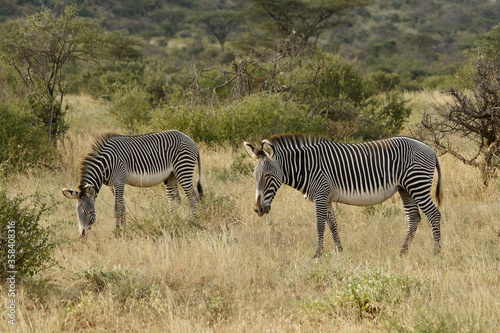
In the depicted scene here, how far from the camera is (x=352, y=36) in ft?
201

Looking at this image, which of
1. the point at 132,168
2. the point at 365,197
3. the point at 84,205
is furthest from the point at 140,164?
the point at 365,197

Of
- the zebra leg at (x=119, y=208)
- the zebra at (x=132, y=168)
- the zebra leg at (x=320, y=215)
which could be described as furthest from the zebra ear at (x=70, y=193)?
the zebra leg at (x=320, y=215)

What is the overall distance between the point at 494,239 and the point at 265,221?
9.63 feet

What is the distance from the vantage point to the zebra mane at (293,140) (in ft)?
19.7

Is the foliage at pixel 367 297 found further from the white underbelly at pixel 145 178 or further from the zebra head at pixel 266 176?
the white underbelly at pixel 145 178

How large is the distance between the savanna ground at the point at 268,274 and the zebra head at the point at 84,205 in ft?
0.93

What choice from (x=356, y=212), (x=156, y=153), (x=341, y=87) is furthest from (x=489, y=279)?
(x=341, y=87)

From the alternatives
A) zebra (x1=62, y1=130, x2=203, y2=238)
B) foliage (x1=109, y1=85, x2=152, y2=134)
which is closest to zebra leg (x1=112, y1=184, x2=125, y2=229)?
zebra (x1=62, y1=130, x2=203, y2=238)

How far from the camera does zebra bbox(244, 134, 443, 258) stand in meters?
5.87

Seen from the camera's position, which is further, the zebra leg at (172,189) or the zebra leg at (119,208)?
the zebra leg at (172,189)

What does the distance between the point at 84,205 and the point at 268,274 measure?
9.09 ft

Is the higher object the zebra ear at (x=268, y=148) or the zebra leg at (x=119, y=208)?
the zebra ear at (x=268, y=148)

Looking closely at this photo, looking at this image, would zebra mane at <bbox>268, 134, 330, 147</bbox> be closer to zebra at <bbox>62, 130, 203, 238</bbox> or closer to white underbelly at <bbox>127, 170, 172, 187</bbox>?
zebra at <bbox>62, 130, 203, 238</bbox>

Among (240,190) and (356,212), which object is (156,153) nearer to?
(240,190)
